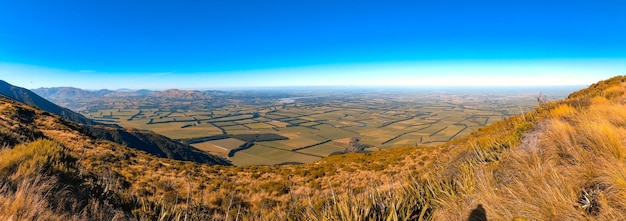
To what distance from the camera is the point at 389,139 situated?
2881 inches

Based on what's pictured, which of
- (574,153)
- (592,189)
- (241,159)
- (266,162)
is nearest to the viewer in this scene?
(592,189)

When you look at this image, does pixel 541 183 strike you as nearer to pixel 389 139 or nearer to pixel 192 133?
pixel 389 139

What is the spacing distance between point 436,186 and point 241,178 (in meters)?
13.0

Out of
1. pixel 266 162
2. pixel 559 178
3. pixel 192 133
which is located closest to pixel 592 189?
pixel 559 178

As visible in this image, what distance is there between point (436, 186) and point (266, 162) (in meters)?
49.0

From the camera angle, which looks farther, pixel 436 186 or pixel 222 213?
pixel 222 213

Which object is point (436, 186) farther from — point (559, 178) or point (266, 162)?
point (266, 162)

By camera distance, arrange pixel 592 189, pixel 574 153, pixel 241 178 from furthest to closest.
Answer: pixel 241 178 < pixel 574 153 < pixel 592 189

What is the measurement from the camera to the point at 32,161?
4141 mm

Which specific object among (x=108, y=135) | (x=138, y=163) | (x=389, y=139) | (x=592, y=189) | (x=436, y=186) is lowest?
(x=389, y=139)

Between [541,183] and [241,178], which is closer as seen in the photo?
[541,183]

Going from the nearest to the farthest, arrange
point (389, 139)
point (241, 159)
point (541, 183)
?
point (541, 183), point (241, 159), point (389, 139)

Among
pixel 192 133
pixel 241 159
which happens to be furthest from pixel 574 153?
pixel 192 133

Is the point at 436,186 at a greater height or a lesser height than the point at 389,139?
greater
